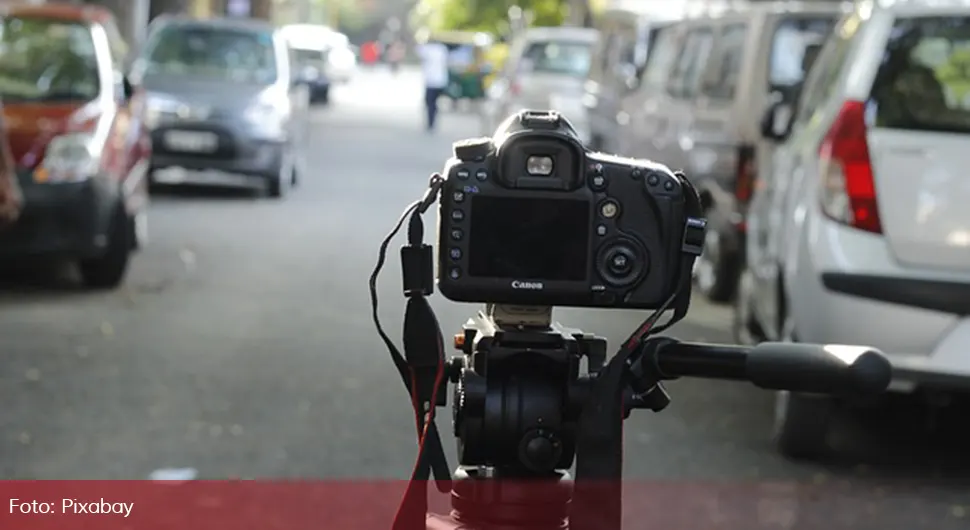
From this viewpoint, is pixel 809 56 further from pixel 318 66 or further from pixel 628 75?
pixel 318 66

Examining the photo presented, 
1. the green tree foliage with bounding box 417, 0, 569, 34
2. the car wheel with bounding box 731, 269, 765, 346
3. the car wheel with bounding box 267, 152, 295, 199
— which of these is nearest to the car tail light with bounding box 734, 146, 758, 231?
the car wheel with bounding box 731, 269, 765, 346

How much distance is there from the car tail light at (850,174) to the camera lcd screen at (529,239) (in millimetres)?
4373

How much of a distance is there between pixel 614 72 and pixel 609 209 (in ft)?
54.6

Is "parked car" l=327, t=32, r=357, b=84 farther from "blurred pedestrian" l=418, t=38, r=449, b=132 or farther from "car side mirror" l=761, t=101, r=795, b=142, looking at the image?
"car side mirror" l=761, t=101, r=795, b=142

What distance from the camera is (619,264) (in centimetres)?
201

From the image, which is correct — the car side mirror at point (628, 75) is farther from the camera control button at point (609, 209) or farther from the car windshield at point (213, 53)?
the camera control button at point (609, 209)

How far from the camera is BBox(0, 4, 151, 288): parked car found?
33.8ft

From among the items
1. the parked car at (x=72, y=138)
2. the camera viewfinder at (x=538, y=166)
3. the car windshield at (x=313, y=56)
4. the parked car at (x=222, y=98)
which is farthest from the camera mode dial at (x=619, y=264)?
the car windshield at (x=313, y=56)

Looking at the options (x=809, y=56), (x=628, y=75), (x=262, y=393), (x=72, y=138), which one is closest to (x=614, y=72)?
(x=628, y=75)

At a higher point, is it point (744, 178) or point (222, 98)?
point (744, 178)

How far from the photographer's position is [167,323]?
9484 millimetres

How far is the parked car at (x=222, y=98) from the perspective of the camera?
16734mm

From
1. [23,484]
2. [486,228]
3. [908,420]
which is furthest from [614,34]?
[486,228]

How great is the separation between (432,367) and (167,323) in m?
7.63
